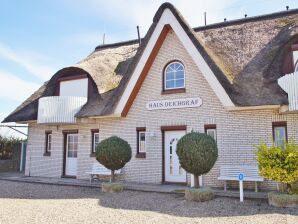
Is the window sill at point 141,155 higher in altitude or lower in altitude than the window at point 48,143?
lower

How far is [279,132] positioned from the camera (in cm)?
1179

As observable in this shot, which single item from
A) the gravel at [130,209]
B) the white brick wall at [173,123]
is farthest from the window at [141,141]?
the gravel at [130,209]

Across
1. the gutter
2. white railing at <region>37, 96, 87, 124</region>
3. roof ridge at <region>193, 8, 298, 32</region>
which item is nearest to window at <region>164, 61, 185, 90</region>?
the gutter

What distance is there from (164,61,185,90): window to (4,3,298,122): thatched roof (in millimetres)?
1460

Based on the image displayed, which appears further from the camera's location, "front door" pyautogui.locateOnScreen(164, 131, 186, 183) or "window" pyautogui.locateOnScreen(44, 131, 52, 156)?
"window" pyautogui.locateOnScreen(44, 131, 52, 156)

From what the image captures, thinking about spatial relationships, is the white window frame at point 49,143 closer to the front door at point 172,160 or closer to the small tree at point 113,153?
the small tree at point 113,153

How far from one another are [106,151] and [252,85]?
6125mm

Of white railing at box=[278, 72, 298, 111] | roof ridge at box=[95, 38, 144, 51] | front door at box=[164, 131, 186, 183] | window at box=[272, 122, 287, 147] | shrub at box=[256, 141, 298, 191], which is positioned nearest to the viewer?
shrub at box=[256, 141, 298, 191]

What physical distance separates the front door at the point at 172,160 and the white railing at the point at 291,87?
14.5 feet

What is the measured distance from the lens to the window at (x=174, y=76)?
13664 millimetres

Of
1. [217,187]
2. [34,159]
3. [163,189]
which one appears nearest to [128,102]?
[163,189]

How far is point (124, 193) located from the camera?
447 inches

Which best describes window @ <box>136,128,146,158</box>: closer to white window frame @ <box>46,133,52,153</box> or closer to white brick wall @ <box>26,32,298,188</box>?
white brick wall @ <box>26,32,298,188</box>

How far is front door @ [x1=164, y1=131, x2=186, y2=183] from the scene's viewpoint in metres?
13.3
